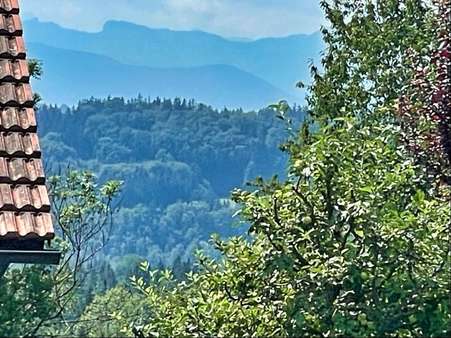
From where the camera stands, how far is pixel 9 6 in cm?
368

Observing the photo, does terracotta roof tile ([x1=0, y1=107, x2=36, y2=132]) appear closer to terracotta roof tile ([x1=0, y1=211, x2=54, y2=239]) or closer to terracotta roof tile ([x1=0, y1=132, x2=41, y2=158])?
terracotta roof tile ([x1=0, y1=132, x2=41, y2=158])

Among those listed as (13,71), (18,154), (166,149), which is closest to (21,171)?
(18,154)

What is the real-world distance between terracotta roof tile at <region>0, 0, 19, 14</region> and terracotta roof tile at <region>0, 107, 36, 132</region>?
499mm

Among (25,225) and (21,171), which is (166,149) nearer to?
(21,171)

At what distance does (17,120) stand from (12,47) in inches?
14.2

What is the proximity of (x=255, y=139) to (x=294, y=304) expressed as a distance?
136 m

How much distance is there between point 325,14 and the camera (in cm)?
1236

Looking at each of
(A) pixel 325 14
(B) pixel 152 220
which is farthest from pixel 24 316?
(B) pixel 152 220

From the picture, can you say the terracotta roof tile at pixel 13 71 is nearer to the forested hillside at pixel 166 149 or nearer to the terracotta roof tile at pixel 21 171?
the terracotta roof tile at pixel 21 171

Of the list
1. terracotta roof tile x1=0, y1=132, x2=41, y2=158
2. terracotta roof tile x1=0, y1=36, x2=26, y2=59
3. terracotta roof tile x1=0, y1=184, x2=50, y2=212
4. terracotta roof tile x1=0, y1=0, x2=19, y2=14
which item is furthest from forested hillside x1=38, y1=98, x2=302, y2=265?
terracotta roof tile x1=0, y1=184, x2=50, y2=212

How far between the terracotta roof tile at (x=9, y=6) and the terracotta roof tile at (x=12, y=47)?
0.15 metres

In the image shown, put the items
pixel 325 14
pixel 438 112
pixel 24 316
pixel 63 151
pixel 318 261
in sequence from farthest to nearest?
1. pixel 63 151
2. pixel 325 14
3. pixel 24 316
4. pixel 438 112
5. pixel 318 261

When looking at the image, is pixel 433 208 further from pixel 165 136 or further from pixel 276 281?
pixel 165 136

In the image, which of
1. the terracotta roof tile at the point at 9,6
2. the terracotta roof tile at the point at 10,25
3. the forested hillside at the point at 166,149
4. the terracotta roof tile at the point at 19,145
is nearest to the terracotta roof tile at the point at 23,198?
the terracotta roof tile at the point at 19,145
